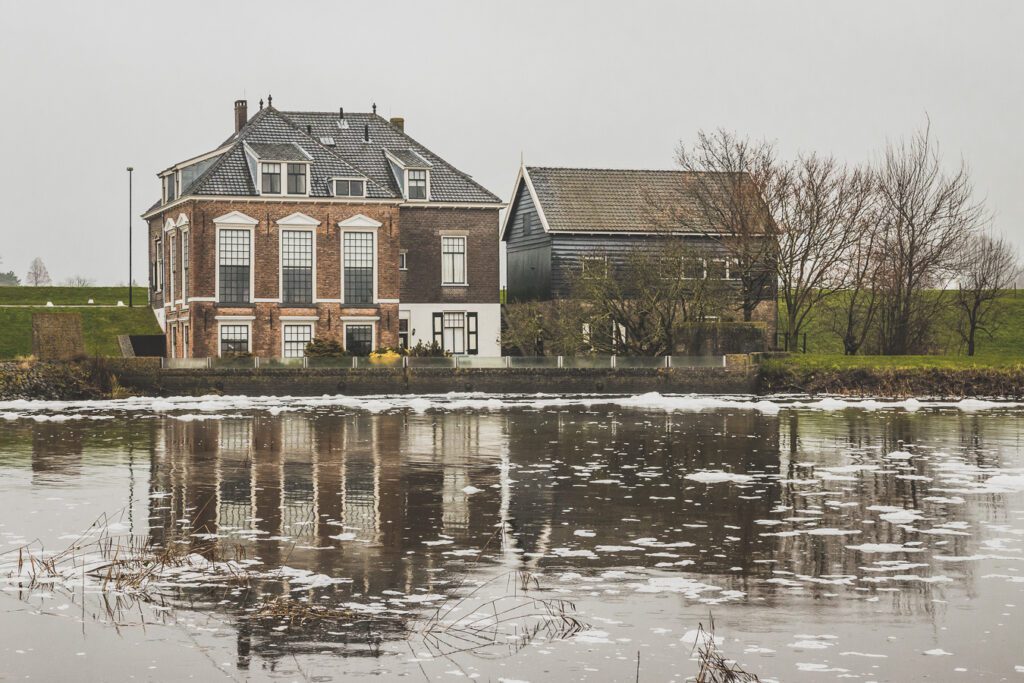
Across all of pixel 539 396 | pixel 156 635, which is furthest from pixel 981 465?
pixel 539 396

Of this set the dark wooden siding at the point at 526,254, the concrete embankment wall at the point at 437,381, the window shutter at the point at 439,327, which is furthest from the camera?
the dark wooden siding at the point at 526,254

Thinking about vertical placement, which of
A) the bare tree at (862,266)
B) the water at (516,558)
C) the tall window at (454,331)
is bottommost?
the water at (516,558)

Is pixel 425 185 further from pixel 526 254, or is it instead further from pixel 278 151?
pixel 278 151

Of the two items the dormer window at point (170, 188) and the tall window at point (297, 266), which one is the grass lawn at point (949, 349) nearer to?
the tall window at point (297, 266)

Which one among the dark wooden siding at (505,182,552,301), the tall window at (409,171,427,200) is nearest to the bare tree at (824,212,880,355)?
the dark wooden siding at (505,182,552,301)

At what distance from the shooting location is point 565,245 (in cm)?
5966

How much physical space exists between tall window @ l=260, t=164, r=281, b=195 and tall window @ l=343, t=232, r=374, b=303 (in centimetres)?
364

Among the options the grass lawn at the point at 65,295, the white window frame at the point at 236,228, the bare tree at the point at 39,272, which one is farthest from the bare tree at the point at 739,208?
the bare tree at the point at 39,272

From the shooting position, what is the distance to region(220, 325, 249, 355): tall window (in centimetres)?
5403

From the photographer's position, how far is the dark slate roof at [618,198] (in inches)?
2301

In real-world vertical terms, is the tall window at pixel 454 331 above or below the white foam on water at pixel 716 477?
above

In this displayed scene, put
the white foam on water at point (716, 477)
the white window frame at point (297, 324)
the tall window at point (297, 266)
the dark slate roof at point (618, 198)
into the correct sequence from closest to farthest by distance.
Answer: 1. the white foam on water at point (716, 477)
2. the white window frame at point (297, 324)
3. the tall window at point (297, 266)
4. the dark slate roof at point (618, 198)

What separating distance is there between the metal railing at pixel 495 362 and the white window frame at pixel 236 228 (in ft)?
26.8

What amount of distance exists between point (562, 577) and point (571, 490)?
6.38 metres
